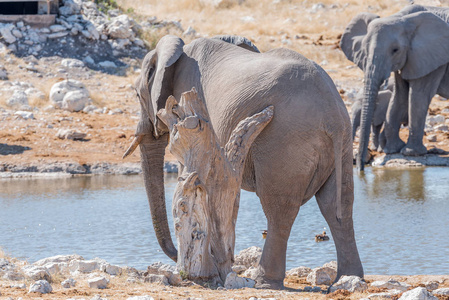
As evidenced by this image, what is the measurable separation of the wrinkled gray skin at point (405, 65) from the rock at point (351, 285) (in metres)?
8.50

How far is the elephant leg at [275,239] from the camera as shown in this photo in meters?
4.99

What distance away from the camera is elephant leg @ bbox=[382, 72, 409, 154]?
14297 mm

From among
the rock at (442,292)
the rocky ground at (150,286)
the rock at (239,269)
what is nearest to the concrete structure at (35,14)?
the rock at (239,269)

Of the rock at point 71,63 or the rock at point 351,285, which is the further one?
the rock at point 71,63

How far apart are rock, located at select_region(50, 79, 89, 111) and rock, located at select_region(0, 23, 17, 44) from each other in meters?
3.04

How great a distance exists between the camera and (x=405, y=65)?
13.9m

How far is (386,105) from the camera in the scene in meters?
15.0

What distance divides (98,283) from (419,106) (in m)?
10.3

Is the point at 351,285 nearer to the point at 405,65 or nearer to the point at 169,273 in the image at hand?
the point at 169,273

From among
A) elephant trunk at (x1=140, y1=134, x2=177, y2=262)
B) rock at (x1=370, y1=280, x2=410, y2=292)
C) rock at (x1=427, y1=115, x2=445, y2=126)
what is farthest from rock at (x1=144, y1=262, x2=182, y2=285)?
rock at (x1=427, y1=115, x2=445, y2=126)

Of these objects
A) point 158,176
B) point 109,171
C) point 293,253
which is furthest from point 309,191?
point 109,171

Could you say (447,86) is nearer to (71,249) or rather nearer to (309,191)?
(71,249)

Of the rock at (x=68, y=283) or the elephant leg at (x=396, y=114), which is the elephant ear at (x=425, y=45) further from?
the rock at (x=68, y=283)

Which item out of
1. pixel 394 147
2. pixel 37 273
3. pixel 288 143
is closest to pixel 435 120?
pixel 394 147
